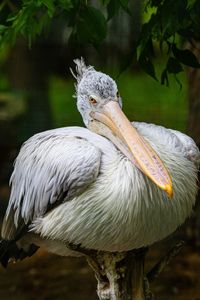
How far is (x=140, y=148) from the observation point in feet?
9.37

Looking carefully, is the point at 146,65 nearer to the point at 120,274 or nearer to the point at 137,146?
the point at 137,146

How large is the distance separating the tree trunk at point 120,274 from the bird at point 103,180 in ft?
0.53

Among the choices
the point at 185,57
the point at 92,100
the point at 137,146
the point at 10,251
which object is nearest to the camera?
the point at 137,146

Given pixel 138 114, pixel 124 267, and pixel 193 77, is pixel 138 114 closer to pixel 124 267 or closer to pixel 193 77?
pixel 193 77

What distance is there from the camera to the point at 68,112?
299 inches

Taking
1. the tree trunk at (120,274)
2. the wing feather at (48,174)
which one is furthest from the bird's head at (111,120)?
the tree trunk at (120,274)

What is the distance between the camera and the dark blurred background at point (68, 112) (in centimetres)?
507

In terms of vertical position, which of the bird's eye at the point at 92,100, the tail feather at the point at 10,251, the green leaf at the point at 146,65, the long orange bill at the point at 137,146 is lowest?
the tail feather at the point at 10,251

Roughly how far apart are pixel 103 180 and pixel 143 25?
66cm

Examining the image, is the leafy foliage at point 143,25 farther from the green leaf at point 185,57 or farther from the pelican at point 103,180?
the pelican at point 103,180

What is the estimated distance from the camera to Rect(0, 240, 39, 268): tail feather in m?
3.43

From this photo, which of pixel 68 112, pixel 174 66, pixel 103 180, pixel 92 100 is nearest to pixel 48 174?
pixel 103 180

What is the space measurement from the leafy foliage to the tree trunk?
784mm

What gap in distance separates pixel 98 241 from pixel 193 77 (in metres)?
2.31
